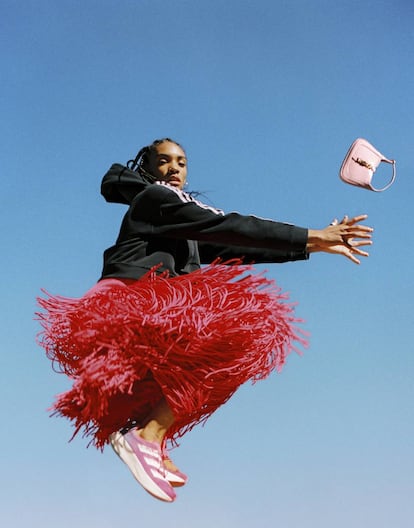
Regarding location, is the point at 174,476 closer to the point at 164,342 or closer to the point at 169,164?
the point at 164,342

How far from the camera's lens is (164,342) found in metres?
3.51

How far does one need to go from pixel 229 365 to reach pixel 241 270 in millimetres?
408

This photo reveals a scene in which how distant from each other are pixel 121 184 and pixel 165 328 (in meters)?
0.81

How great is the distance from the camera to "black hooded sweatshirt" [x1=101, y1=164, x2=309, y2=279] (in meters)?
3.66

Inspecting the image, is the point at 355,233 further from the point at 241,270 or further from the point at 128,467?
the point at 128,467

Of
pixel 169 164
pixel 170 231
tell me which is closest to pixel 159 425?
pixel 170 231

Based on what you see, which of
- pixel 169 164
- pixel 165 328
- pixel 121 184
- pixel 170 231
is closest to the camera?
pixel 165 328

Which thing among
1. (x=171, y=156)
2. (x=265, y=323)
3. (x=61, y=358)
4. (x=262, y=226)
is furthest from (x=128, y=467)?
(x=171, y=156)

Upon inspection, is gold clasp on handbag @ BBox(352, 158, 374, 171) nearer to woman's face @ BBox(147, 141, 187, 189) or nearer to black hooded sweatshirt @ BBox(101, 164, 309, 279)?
black hooded sweatshirt @ BBox(101, 164, 309, 279)

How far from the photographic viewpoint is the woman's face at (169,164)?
4.18 meters

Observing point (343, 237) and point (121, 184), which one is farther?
point (121, 184)

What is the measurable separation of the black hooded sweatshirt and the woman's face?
20 centimetres

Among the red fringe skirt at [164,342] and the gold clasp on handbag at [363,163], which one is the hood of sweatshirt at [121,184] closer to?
the red fringe skirt at [164,342]

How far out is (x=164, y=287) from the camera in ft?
11.8
